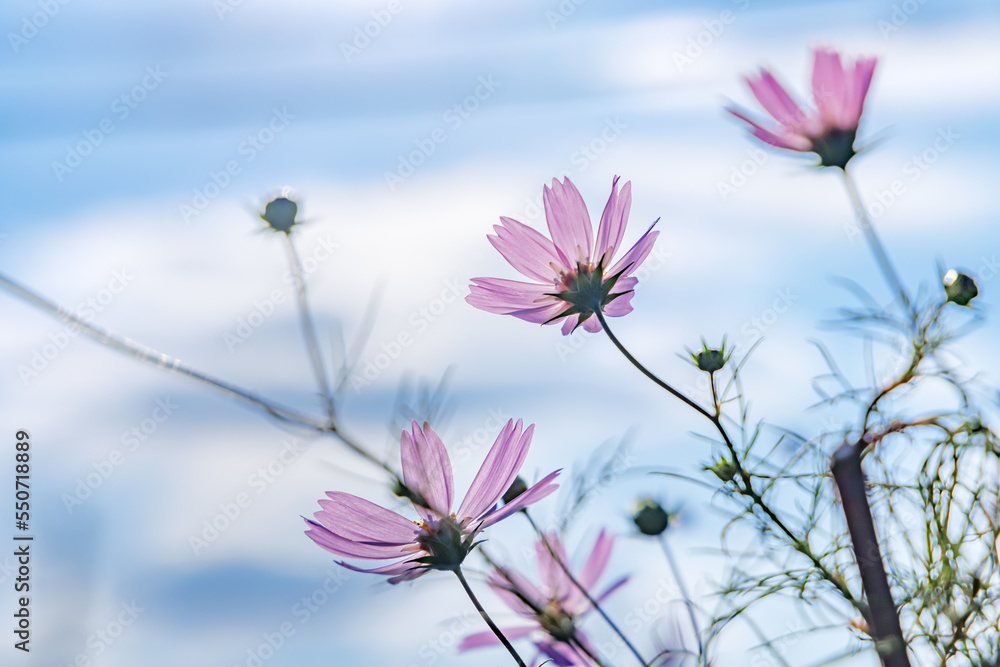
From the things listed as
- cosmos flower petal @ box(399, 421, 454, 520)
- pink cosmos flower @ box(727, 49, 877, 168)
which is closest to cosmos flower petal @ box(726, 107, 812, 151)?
pink cosmos flower @ box(727, 49, 877, 168)

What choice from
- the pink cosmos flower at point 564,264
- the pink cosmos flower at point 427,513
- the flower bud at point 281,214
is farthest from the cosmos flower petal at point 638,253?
the flower bud at point 281,214

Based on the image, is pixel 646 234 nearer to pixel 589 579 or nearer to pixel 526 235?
pixel 526 235

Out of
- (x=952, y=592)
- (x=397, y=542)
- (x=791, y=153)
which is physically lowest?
(x=397, y=542)

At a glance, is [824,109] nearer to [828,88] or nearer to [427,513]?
[828,88]

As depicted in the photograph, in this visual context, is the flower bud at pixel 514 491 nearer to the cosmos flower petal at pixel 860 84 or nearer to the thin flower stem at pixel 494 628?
the thin flower stem at pixel 494 628

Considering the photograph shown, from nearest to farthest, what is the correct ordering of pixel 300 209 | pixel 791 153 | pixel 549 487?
pixel 549 487
pixel 791 153
pixel 300 209

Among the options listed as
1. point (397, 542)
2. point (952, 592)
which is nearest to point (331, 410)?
point (397, 542)

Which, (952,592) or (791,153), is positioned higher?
(791,153)
